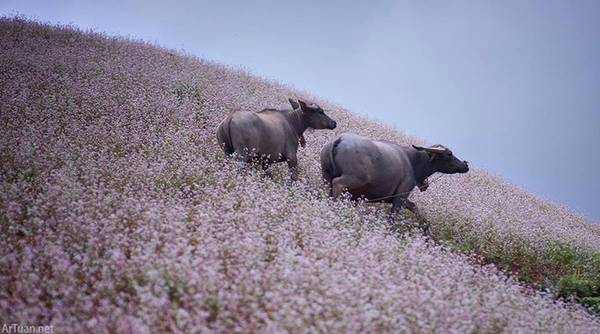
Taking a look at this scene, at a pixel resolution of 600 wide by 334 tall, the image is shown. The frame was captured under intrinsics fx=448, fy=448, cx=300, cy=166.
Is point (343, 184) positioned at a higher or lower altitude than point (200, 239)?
higher

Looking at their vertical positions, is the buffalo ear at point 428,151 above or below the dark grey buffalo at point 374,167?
above

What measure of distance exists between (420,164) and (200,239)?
243 inches

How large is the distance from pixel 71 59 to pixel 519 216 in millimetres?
15009

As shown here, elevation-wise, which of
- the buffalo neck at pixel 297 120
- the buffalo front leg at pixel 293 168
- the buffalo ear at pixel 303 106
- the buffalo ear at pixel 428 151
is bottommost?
the buffalo front leg at pixel 293 168

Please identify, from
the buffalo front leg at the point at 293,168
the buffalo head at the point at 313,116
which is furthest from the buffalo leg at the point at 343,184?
the buffalo head at the point at 313,116

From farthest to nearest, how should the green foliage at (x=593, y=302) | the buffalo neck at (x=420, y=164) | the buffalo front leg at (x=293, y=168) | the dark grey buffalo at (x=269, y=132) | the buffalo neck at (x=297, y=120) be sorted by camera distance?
the buffalo neck at (x=297, y=120) < the buffalo neck at (x=420, y=164) < the buffalo front leg at (x=293, y=168) < the dark grey buffalo at (x=269, y=132) < the green foliage at (x=593, y=302)

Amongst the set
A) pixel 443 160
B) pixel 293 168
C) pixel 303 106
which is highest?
pixel 303 106

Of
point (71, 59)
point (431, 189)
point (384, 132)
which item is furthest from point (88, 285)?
point (384, 132)

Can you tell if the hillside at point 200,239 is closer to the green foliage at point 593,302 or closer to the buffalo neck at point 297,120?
the green foliage at point 593,302

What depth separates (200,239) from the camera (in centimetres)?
499

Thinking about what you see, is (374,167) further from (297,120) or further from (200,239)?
(200,239)

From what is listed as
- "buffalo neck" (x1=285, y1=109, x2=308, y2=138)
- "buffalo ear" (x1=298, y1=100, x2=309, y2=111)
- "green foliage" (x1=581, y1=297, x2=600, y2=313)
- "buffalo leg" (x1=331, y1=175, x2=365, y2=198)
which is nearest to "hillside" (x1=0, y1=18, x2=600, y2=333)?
"buffalo leg" (x1=331, y1=175, x2=365, y2=198)

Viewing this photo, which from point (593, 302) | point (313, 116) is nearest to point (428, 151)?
point (313, 116)

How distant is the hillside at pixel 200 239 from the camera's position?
3898 millimetres
